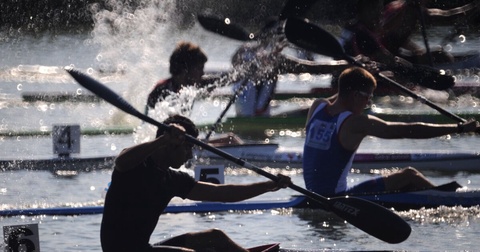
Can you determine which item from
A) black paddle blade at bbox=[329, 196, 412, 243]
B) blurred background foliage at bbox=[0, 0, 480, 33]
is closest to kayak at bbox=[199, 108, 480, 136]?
black paddle blade at bbox=[329, 196, 412, 243]

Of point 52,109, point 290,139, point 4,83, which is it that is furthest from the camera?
point 4,83

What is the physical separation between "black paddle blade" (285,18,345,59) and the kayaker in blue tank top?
148 centimetres

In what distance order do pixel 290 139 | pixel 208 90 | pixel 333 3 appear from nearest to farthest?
pixel 208 90 → pixel 290 139 → pixel 333 3

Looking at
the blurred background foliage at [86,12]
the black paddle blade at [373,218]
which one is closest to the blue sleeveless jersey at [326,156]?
the black paddle blade at [373,218]

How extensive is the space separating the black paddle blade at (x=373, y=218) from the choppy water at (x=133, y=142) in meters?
1.56

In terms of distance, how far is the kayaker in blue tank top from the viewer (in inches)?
443

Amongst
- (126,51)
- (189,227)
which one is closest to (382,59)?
(126,51)

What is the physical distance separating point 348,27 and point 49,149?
17.1 ft

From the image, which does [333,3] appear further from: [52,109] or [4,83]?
[52,109]

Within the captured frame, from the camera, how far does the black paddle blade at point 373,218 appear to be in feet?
31.6

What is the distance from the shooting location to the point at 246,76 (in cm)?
1830

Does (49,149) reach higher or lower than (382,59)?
lower

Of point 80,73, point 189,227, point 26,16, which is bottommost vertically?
point 189,227

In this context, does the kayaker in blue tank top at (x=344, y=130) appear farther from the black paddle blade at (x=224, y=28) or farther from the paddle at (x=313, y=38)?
the black paddle blade at (x=224, y=28)
